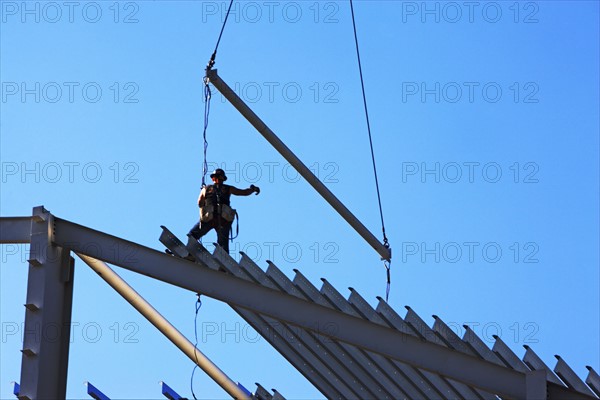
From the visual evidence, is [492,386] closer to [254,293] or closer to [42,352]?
[254,293]

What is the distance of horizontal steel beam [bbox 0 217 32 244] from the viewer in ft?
59.0

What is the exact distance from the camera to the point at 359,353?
61.0ft

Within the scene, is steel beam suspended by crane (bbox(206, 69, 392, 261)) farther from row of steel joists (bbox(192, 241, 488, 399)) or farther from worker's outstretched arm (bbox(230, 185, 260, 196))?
row of steel joists (bbox(192, 241, 488, 399))

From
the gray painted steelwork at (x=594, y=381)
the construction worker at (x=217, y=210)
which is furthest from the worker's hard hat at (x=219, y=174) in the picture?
the gray painted steelwork at (x=594, y=381)

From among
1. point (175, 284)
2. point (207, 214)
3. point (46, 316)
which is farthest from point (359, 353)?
point (46, 316)

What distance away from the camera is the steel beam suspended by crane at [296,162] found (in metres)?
22.3

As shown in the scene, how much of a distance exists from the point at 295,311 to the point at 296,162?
674 centimetres

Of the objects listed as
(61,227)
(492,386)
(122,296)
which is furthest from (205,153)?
(492,386)

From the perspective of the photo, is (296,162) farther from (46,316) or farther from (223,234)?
(46,316)

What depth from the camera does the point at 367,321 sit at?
56.2 feet

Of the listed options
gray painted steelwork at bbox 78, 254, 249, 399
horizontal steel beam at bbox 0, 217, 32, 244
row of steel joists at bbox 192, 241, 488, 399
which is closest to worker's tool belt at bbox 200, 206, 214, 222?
gray painted steelwork at bbox 78, 254, 249, 399

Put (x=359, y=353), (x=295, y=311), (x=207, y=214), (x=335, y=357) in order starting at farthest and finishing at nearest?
(x=207, y=214)
(x=335, y=357)
(x=359, y=353)
(x=295, y=311)

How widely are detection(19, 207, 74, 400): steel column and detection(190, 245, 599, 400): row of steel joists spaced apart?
1.81 m

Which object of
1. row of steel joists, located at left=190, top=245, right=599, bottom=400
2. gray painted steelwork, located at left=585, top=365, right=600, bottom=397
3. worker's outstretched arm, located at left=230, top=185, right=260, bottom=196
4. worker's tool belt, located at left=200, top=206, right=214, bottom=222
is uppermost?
worker's outstretched arm, located at left=230, top=185, right=260, bottom=196
